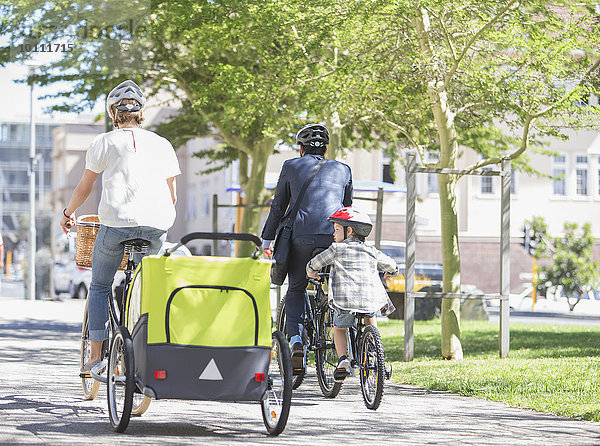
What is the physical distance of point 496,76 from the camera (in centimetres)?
1376

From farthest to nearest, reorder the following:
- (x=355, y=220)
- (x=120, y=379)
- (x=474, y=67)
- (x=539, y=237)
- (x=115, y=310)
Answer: (x=539, y=237) → (x=474, y=67) → (x=355, y=220) → (x=115, y=310) → (x=120, y=379)

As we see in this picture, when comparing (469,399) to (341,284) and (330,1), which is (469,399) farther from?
(330,1)

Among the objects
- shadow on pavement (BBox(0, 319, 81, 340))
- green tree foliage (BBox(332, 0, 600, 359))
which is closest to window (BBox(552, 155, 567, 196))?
shadow on pavement (BBox(0, 319, 81, 340))

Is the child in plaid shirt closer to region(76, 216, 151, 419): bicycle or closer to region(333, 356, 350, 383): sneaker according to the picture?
region(333, 356, 350, 383): sneaker

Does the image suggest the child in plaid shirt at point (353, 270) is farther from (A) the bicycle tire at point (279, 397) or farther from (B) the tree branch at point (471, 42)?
(B) the tree branch at point (471, 42)

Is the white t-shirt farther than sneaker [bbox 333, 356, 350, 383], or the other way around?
sneaker [bbox 333, 356, 350, 383]

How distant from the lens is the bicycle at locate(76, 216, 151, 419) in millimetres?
7090

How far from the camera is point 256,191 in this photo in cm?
2462

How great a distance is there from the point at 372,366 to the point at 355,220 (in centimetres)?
104

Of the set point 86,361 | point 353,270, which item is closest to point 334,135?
point 353,270

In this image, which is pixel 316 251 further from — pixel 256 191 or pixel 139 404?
pixel 256 191

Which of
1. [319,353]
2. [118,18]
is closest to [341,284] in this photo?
[319,353]

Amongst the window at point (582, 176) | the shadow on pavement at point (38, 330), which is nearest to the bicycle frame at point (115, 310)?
the shadow on pavement at point (38, 330)

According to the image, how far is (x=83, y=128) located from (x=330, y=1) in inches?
3597
